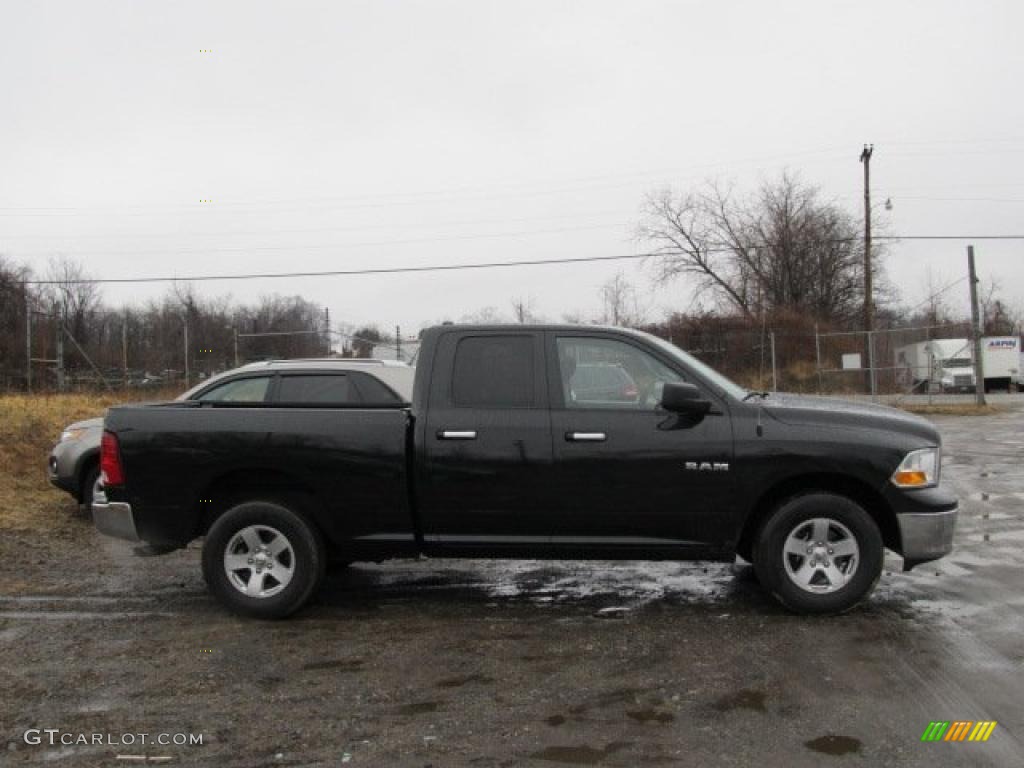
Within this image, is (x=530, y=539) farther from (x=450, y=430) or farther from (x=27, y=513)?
(x=27, y=513)

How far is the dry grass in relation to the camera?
30.6ft

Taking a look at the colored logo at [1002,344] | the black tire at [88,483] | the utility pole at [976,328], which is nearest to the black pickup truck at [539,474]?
the black tire at [88,483]

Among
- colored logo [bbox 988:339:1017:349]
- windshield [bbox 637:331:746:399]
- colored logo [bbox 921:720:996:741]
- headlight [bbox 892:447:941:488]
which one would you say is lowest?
colored logo [bbox 921:720:996:741]

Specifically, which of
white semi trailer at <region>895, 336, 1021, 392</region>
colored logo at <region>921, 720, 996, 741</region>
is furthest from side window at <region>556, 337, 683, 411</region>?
white semi trailer at <region>895, 336, 1021, 392</region>

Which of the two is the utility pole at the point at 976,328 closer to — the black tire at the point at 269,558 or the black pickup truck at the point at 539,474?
the black pickup truck at the point at 539,474

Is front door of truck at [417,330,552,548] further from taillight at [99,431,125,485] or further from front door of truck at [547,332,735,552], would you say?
taillight at [99,431,125,485]

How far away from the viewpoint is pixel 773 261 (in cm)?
4531

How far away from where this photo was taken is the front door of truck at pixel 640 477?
521cm

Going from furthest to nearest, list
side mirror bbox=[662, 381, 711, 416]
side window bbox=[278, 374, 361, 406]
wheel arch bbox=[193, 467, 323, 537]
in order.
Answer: side window bbox=[278, 374, 361, 406] → wheel arch bbox=[193, 467, 323, 537] → side mirror bbox=[662, 381, 711, 416]

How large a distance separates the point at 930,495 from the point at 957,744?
6.58 ft

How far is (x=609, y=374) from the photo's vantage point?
18.0ft

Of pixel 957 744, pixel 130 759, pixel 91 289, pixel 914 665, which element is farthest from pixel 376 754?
pixel 91 289

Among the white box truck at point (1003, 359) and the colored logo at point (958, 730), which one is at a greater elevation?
the white box truck at point (1003, 359)

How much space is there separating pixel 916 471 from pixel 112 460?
524 centimetres
